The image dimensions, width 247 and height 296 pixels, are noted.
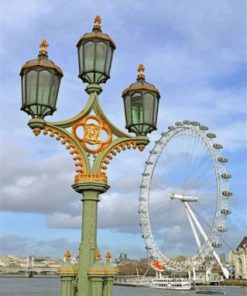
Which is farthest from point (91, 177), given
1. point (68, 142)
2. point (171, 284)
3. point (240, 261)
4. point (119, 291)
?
point (240, 261)

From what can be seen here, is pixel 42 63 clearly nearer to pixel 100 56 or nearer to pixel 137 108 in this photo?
pixel 100 56

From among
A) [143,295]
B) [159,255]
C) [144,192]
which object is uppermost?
[144,192]

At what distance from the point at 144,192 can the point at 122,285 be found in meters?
32.5

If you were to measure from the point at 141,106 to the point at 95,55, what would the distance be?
2.18 feet

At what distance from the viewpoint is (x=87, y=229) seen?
13.9 feet

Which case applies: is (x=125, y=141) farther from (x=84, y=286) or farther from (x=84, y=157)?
(x=84, y=286)

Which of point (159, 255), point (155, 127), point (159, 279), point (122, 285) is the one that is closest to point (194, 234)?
point (159, 255)

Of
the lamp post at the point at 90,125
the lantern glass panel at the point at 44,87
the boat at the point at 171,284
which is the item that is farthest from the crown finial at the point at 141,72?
the boat at the point at 171,284

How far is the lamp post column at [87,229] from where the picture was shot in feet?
13.4

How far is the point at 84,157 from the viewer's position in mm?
4469

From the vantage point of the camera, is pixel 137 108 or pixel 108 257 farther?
pixel 137 108

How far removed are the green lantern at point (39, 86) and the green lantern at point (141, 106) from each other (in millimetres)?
754

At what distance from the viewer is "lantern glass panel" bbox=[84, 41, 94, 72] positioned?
15.2 ft

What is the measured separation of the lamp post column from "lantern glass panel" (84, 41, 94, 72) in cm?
115
